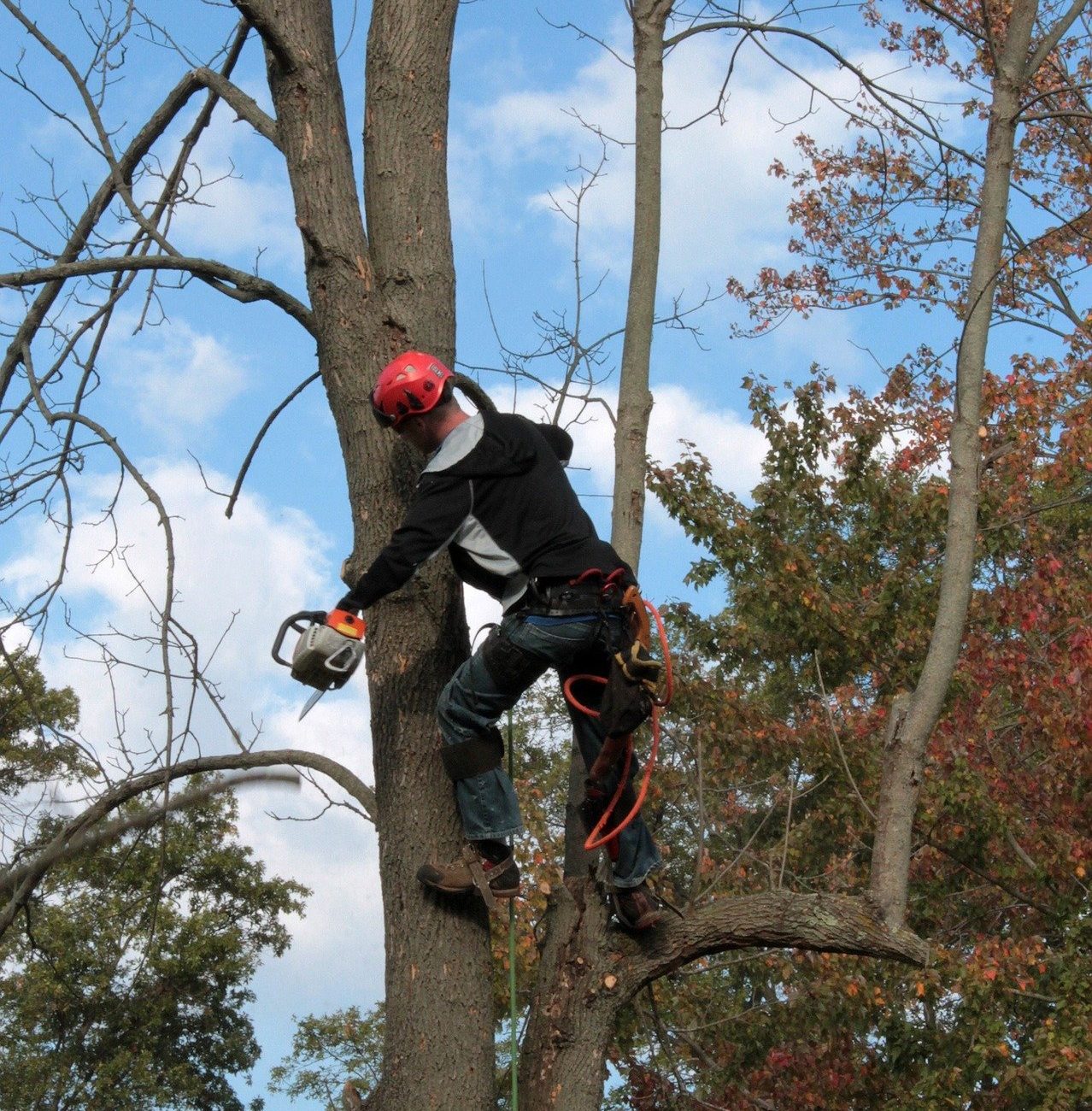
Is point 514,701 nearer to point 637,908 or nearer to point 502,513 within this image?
point 502,513

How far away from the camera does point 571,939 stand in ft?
12.4

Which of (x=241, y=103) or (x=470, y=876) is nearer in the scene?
(x=470, y=876)

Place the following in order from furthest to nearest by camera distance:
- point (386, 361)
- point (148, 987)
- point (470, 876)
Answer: point (148, 987) → point (386, 361) → point (470, 876)

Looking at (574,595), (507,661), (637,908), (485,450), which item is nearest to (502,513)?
(485,450)

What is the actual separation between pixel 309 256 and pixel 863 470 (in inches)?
301

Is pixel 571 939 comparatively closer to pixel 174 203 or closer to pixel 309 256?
pixel 309 256

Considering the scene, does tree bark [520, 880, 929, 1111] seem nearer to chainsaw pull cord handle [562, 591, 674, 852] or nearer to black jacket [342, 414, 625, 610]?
chainsaw pull cord handle [562, 591, 674, 852]

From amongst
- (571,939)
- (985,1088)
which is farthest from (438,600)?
(985,1088)

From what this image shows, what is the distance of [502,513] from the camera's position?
12.4 ft

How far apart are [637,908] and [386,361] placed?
178cm

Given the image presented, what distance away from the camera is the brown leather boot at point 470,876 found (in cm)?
348

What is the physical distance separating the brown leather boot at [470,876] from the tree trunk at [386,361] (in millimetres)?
56

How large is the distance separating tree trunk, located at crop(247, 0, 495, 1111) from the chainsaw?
0.43 feet

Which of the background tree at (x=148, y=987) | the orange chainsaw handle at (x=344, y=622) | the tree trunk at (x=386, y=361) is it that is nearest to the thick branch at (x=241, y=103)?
the tree trunk at (x=386, y=361)
